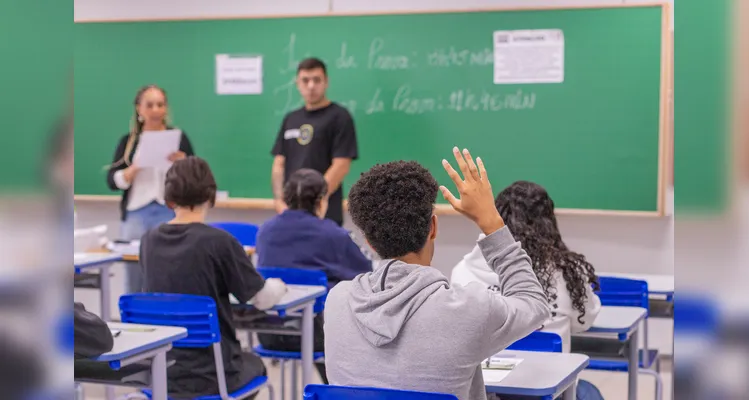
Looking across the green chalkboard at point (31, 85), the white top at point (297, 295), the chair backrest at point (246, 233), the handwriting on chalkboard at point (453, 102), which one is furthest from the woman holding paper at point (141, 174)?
the green chalkboard at point (31, 85)

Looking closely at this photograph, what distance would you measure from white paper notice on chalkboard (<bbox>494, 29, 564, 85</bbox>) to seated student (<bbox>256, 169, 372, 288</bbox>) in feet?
6.44

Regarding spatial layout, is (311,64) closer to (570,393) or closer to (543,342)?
(543,342)

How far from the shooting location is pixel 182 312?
309 cm

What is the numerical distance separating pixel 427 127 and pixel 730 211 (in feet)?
16.5

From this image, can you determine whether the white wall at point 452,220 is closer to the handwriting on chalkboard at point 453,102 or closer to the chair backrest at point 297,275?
the handwriting on chalkboard at point 453,102

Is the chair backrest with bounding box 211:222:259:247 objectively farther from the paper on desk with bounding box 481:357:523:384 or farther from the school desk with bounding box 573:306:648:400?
the paper on desk with bounding box 481:357:523:384

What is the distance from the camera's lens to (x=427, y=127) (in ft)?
18.8

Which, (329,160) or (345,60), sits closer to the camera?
(329,160)

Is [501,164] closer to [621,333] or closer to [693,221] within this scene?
[621,333]

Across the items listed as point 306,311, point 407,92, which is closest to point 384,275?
point 306,311

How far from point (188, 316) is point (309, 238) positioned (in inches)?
38.1

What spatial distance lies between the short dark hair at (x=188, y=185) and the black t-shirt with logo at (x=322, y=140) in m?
1.94

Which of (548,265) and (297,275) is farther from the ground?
(548,265)

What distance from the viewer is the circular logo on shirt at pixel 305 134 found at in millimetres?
5402
